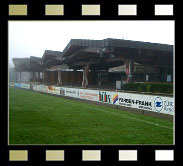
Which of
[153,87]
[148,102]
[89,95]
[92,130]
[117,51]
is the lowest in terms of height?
[92,130]

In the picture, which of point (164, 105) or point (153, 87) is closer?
point (164, 105)

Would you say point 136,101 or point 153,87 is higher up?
point 153,87

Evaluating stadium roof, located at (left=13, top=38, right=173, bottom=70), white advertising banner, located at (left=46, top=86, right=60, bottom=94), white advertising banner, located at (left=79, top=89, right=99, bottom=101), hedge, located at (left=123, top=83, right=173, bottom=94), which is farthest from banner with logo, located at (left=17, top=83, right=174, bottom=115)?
stadium roof, located at (left=13, top=38, right=173, bottom=70)

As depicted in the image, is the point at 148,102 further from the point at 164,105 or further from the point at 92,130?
the point at 92,130

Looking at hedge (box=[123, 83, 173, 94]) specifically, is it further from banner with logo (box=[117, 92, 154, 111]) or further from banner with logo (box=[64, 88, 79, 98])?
banner with logo (box=[64, 88, 79, 98])

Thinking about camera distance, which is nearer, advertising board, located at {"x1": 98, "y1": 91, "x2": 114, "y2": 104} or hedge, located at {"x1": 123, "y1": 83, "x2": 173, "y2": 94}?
advertising board, located at {"x1": 98, "y1": 91, "x2": 114, "y2": 104}

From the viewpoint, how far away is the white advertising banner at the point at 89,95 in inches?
798

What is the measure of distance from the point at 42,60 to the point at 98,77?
11.3 metres

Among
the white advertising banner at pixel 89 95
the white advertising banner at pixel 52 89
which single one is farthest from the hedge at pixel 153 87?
the white advertising banner at pixel 52 89

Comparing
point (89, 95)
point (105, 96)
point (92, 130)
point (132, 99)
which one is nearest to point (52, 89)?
point (89, 95)

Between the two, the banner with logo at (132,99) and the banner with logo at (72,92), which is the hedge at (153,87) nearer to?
the banner with logo at (132,99)

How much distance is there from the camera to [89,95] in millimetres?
21234

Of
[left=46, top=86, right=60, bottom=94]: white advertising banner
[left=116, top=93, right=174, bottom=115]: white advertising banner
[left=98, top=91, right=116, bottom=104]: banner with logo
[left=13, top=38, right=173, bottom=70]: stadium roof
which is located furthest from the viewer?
[left=46, top=86, right=60, bottom=94]: white advertising banner

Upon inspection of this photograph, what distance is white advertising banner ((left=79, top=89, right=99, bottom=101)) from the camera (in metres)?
20.3
